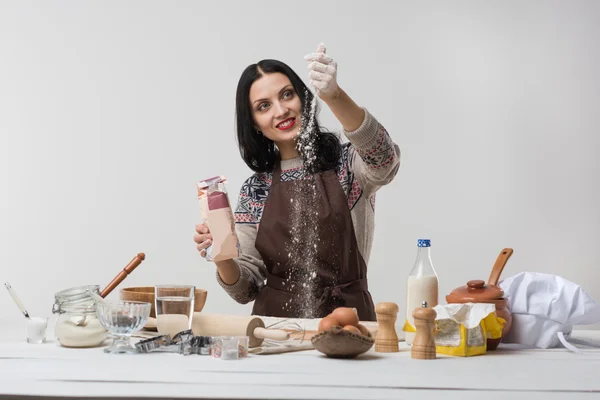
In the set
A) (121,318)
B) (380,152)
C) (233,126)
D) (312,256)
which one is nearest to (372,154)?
(380,152)

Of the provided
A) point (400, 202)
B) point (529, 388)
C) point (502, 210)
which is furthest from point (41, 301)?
point (529, 388)

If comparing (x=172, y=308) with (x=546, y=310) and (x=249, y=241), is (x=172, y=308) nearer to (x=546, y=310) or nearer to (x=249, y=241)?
(x=546, y=310)

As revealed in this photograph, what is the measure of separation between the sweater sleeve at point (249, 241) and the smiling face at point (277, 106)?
213 mm

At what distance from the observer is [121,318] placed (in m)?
1.49

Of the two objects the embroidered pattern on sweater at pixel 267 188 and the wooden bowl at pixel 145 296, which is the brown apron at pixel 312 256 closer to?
the embroidered pattern on sweater at pixel 267 188

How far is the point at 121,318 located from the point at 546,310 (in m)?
0.91

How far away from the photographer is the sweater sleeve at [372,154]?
6.77 feet

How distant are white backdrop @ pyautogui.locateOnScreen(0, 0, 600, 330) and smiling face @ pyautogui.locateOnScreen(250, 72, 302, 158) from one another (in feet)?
4.48

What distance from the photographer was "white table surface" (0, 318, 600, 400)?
1129mm

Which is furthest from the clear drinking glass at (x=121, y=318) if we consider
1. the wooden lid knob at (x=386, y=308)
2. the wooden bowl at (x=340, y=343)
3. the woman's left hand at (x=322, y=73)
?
the woman's left hand at (x=322, y=73)

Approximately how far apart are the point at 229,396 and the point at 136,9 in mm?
3174

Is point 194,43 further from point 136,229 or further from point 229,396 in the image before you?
point 229,396

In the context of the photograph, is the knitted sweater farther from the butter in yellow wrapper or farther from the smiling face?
the butter in yellow wrapper

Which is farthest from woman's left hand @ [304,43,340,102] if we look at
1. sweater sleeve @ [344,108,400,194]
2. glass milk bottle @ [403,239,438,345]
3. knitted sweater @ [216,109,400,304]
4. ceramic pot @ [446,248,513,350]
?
ceramic pot @ [446,248,513,350]
